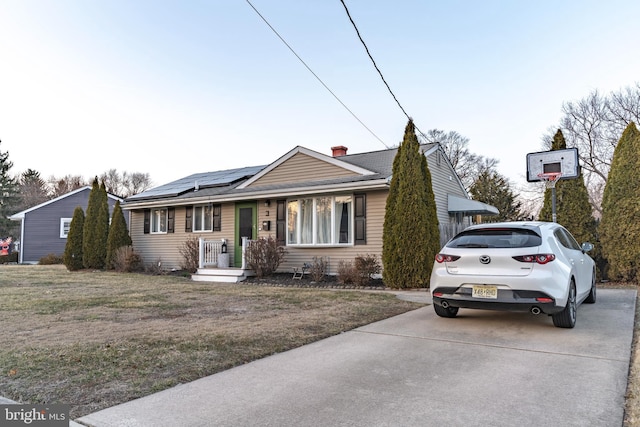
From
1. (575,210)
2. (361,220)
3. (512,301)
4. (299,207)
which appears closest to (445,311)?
(512,301)

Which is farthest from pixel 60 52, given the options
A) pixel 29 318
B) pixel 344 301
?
pixel 344 301

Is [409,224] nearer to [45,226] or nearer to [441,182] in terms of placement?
[441,182]

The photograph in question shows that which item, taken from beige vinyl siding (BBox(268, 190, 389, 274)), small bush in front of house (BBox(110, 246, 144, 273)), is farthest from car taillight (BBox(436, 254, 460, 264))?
small bush in front of house (BBox(110, 246, 144, 273))

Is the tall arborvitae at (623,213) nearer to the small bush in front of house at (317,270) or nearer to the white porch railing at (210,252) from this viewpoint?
the small bush in front of house at (317,270)

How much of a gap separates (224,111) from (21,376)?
1351 cm

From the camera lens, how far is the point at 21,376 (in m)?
3.36

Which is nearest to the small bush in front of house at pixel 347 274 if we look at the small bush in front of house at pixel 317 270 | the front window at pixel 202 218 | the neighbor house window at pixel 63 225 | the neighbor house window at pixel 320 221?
the small bush in front of house at pixel 317 270

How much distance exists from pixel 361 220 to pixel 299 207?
7.54ft

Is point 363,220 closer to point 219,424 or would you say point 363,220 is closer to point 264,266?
point 264,266

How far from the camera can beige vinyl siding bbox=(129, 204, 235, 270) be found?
14.9 m

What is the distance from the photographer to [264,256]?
1255 cm

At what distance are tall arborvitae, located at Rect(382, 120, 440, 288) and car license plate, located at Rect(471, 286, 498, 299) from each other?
5.03 metres

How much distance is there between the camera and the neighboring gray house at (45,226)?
83.3 feet

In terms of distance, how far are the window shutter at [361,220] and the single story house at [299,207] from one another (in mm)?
30
